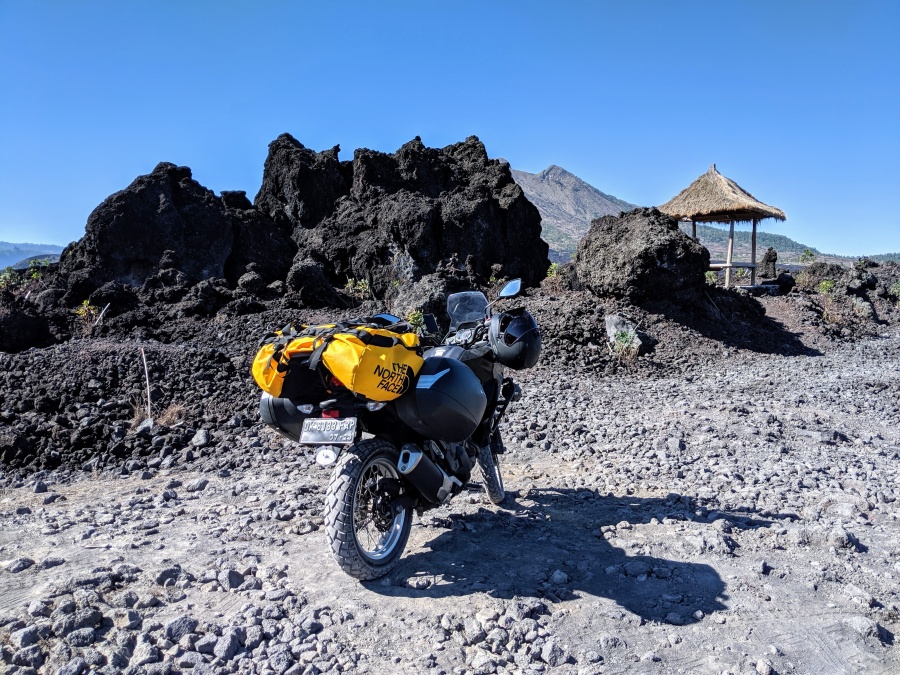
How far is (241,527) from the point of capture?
3551mm

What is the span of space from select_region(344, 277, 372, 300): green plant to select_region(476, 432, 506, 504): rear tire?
9.64 metres

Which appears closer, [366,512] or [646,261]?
[366,512]

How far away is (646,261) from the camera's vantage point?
438 inches

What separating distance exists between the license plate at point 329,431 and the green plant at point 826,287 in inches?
Answer: 714

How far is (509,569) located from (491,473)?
980 millimetres

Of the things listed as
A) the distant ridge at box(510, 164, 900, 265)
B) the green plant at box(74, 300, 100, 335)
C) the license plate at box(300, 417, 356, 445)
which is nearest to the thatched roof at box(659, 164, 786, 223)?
the green plant at box(74, 300, 100, 335)

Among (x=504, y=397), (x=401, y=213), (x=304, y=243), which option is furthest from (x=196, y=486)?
(x=304, y=243)

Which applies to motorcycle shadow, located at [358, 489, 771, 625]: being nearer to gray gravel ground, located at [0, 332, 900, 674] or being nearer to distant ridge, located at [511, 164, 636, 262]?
gray gravel ground, located at [0, 332, 900, 674]

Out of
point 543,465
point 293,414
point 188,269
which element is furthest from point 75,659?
point 188,269

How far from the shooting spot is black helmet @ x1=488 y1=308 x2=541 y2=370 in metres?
3.76

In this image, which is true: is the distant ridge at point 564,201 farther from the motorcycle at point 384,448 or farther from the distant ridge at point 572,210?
the motorcycle at point 384,448

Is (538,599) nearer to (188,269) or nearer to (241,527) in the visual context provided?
(241,527)

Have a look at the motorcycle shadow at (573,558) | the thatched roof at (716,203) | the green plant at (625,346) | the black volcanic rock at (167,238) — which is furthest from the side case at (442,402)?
the thatched roof at (716,203)

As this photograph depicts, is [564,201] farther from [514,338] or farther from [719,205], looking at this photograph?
[514,338]
